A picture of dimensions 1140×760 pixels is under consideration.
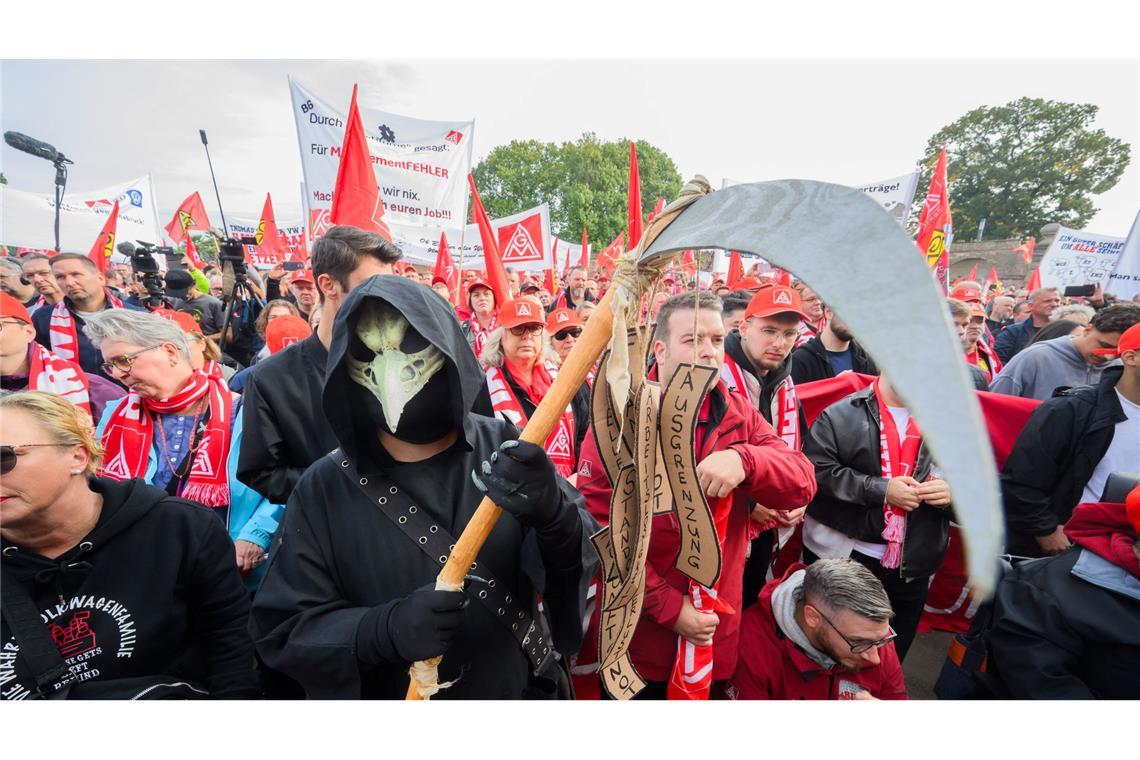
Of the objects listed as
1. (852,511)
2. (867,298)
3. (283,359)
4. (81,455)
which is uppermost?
(867,298)

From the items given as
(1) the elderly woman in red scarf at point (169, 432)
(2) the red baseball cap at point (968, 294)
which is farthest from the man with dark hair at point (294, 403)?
(2) the red baseball cap at point (968, 294)

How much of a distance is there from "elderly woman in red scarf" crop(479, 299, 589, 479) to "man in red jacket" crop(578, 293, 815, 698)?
122cm

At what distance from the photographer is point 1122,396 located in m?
2.69

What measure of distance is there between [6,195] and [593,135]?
39.6m

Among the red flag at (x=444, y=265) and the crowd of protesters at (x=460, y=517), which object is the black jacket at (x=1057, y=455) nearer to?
the crowd of protesters at (x=460, y=517)

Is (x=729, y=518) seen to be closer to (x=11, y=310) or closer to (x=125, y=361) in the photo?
(x=125, y=361)

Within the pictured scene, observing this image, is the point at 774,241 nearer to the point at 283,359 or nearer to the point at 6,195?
the point at 283,359

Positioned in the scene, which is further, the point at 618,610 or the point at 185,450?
the point at 185,450

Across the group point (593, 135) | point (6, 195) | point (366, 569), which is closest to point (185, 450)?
point (366, 569)

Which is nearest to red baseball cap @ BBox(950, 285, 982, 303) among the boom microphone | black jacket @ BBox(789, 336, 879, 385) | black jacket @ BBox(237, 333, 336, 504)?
black jacket @ BBox(789, 336, 879, 385)

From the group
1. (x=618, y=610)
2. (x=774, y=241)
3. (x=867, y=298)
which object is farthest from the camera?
(x=618, y=610)

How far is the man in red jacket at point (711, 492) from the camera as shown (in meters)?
1.95

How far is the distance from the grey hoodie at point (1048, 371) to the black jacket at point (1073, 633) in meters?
2.30

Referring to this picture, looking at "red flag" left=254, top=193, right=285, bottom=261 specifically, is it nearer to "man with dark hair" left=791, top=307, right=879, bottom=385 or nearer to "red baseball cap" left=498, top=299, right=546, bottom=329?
"red baseball cap" left=498, top=299, right=546, bottom=329
